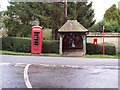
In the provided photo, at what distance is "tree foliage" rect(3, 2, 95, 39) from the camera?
23062 mm

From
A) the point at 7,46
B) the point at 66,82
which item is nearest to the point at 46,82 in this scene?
the point at 66,82

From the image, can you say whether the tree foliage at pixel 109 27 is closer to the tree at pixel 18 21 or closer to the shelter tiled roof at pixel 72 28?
the tree at pixel 18 21

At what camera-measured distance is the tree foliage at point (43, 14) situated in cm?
2306

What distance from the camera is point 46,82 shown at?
4.94 meters

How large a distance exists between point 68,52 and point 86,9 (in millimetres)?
8229

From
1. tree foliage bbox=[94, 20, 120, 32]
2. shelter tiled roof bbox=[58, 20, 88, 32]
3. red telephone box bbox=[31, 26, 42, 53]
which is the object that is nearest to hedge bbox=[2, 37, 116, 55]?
red telephone box bbox=[31, 26, 42, 53]

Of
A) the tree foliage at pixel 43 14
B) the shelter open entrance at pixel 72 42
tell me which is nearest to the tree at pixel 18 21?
the tree foliage at pixel 43 14

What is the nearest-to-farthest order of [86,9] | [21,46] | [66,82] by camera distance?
[66,82], [21,46], [86,9]

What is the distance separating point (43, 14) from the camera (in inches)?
936

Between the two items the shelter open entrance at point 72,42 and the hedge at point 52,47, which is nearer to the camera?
the hedge at point 52,47

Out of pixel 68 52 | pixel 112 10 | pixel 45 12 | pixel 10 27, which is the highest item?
pixel 112 10

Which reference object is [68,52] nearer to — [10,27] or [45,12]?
[45,12]

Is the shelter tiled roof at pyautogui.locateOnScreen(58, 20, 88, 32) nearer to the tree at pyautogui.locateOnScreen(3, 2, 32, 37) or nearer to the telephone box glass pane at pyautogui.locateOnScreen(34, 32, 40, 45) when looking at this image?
the telephone box glass pane at pyautogui.locateOnScreen(34, 32, 40, 45)

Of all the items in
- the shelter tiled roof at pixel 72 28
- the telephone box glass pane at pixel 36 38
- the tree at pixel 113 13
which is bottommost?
the telephone box glass pane at pixel 36 38
